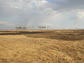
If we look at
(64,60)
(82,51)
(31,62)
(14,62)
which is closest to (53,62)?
(64,60)

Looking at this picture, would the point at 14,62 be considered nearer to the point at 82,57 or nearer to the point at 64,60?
the point at 64,60

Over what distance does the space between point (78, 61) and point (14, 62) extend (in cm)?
604

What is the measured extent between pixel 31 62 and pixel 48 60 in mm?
1695

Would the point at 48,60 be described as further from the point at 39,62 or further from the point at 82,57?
the point at 82,57

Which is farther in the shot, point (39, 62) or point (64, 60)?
point (64, 60)

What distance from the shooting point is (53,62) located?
9914 millimetres

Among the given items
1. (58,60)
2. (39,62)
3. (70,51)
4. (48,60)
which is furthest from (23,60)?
(70,51)

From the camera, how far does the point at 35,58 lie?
34.4 feet

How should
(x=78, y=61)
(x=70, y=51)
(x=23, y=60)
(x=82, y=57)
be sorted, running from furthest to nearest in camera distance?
1. (x=70, y=51)
2. (x=82, y=57)
3. (x=78, y=61)
4. (x=23, y=60)

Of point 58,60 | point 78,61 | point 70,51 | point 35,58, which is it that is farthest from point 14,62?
point 70,51

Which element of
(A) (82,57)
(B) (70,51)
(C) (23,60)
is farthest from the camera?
(B) (70,51)

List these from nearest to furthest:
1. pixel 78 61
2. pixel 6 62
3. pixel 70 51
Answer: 1. pixel 6 62
2. pixel 78 61
3. pixel 70 51

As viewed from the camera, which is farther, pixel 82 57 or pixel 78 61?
pixel 82 57

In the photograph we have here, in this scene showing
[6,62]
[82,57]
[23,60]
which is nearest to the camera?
[6,62]
